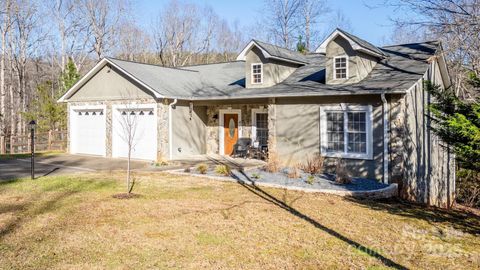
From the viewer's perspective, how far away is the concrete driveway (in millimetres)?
13781

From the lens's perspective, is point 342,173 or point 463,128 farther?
point 342,173

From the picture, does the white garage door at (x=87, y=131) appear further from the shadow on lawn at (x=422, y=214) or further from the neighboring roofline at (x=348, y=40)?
the shadow on lawn at (x=422, y=214)

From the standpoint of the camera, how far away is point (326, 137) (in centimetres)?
1357

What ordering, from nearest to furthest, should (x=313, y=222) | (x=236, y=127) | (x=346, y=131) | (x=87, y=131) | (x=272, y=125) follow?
(x=313, y=222), (x=346, y=131), (x=272, y=125), (x=236, y=127), (x=87, y=131)

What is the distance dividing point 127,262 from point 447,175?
16.2 metres

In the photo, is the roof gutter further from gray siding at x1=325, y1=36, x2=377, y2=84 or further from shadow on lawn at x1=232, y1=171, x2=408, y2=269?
shadow on lawn at x1=232, y1=171, x2=408, y2=269

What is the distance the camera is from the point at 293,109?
14.4 m

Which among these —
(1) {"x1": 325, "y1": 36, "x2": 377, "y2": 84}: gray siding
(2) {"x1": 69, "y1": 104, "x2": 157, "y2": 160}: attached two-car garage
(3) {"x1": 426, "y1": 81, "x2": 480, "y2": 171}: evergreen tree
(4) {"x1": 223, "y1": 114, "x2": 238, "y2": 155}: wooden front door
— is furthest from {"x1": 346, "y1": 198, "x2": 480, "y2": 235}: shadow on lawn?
(2) {"x1": 69, "y1": 104, "x2": 157, "y2": 160}: attached two-car garage

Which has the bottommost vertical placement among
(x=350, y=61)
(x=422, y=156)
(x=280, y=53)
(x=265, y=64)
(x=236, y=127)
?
(x=422, y=156)

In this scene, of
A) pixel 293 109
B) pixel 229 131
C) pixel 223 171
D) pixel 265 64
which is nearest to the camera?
pixel 223 171

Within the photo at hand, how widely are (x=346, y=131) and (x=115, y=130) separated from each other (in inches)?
425

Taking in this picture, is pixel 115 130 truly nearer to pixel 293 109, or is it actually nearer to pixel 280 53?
pixel 280 53

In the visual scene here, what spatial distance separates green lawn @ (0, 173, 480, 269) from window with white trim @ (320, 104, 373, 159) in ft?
10.2

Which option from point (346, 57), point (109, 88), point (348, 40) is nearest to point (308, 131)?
point (346, 57)
